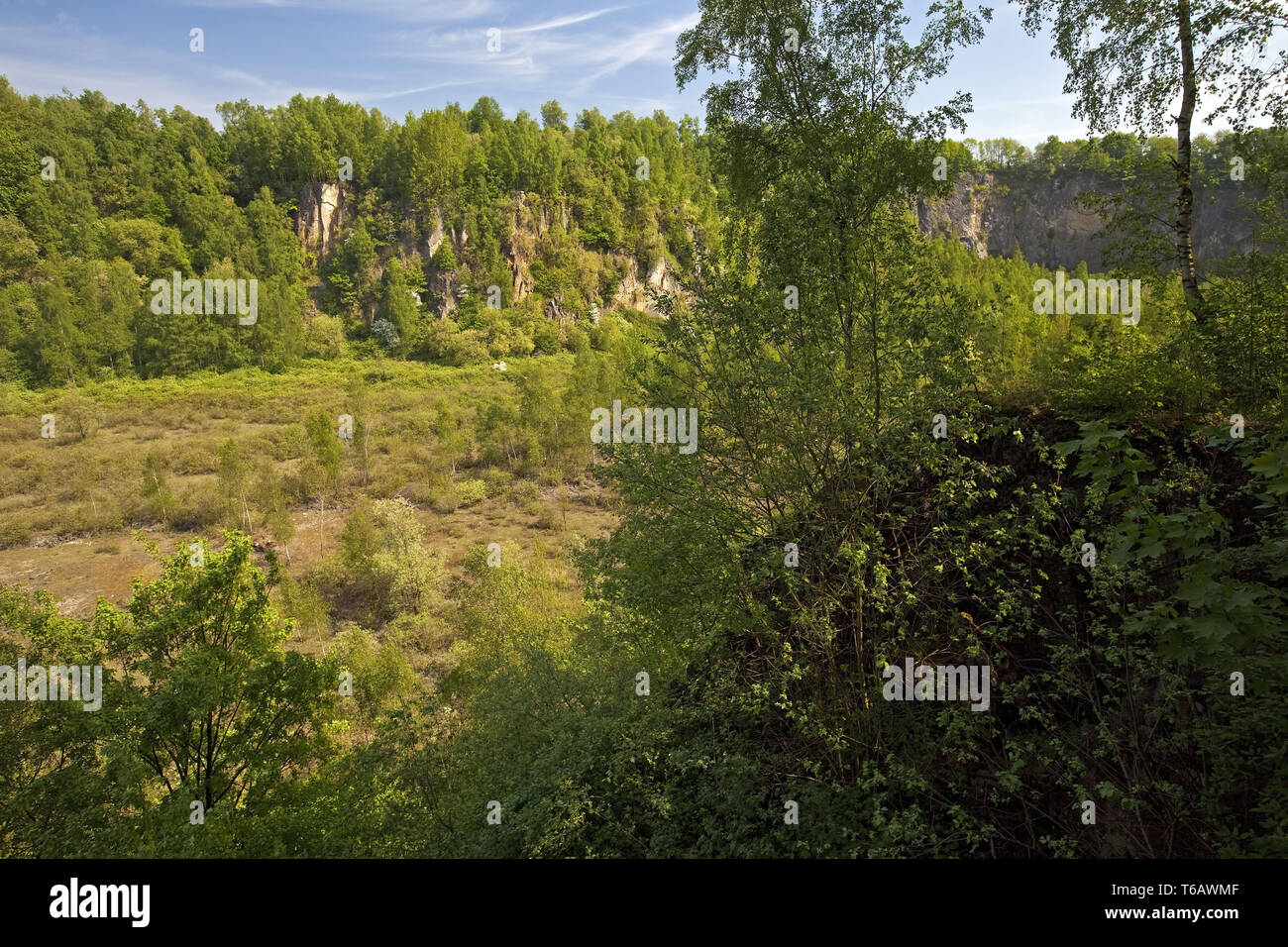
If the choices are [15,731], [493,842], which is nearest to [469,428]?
[15,731]

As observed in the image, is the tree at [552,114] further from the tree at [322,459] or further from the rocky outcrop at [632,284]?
the tree at [322,459]

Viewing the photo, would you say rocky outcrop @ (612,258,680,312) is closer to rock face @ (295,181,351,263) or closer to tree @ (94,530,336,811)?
rock face @ (295,181,351,263)

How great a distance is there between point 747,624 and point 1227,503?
6.08m

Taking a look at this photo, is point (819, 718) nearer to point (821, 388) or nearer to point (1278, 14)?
point (821, 388)

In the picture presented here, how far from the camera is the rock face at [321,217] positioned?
11350cm

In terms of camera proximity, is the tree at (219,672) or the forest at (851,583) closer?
the forest at (851,583)

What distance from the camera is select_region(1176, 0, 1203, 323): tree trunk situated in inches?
397

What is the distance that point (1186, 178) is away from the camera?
1022 centimetres

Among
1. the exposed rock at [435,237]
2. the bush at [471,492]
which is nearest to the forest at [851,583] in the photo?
the bush at [471,492]

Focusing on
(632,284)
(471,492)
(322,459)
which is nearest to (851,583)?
(471,492)

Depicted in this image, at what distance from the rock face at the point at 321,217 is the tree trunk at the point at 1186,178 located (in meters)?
125

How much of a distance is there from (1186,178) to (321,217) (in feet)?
430

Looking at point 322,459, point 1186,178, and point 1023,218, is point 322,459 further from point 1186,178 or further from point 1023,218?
point 1023,218

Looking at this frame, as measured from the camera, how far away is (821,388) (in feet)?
24.6
